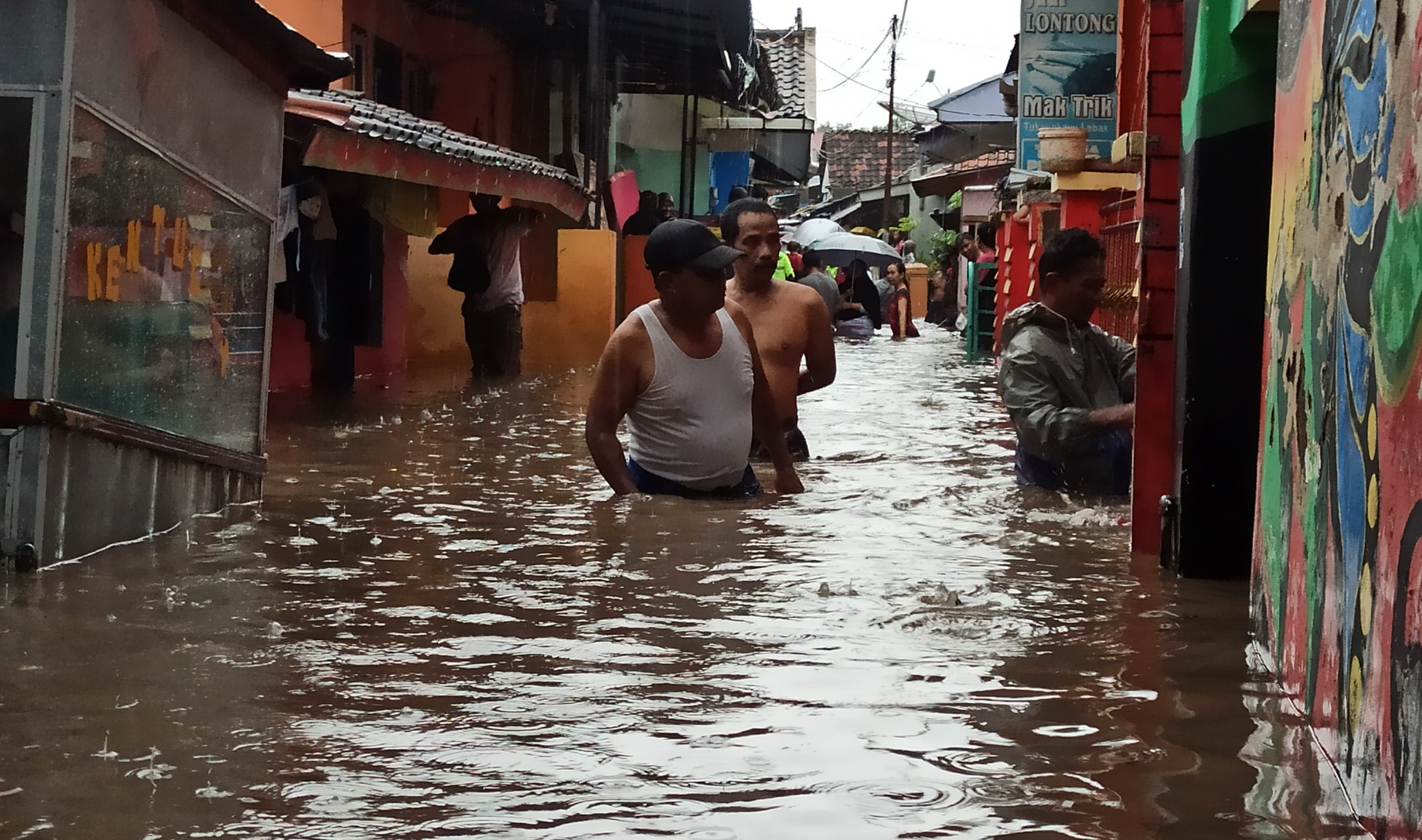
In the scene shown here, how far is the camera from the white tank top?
7.46 metres

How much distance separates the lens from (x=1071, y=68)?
50.1 ft

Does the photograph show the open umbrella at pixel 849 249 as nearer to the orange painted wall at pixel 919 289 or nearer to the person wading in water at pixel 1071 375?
the orange painted wall at pixel 919 289

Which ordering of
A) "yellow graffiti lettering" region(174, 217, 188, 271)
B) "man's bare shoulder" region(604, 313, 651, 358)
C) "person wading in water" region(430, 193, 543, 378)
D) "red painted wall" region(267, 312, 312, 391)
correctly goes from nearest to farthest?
1. "yellow graffiti lettering" region(174, 217, 188, 271)
2. "man's bare shoulder" region(604, 313, 651, 358)
3. "red painted wall" region(267, 312, 312, 391)
4. "person wading in water" region(430, 193, 543, 378)

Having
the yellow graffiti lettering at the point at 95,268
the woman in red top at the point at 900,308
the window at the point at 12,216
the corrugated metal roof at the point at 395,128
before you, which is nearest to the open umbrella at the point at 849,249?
the woman in red top at the point at 900,308

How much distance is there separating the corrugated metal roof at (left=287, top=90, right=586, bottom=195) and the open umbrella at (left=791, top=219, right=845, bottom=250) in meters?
21.8

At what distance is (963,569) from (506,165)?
9136mm

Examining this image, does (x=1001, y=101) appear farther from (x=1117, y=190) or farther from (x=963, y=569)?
(x=963, y=569)

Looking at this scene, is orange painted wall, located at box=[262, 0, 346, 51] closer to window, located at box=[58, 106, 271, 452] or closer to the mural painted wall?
window, located at box=[58, 106, 271, 452]

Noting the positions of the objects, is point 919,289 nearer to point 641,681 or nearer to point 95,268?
point 95,268

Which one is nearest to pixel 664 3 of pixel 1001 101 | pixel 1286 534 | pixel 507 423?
pixel 507 423

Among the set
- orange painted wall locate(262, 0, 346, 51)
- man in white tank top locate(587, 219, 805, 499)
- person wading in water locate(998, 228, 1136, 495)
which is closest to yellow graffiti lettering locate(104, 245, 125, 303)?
man in white tank top locate(587, 219, 805, 499)

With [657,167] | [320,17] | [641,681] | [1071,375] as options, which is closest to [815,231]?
[657,167]

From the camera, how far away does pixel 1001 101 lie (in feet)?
168

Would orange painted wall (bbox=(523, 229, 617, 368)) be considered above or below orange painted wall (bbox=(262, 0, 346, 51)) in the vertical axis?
below
